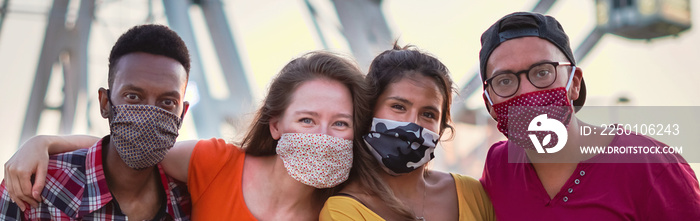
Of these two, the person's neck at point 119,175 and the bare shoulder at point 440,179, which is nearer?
the person's neck at point 119,175

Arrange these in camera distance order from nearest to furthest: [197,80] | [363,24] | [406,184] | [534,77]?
1. [534,77]
2. [406,184]
3. [363,24]
4. [197,80]

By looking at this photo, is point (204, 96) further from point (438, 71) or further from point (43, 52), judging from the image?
point (438, 71)

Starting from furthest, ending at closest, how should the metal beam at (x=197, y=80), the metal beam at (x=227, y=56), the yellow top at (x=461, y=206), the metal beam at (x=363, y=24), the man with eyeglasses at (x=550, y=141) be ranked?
the metal beam at (x=227, y=56)
the metal beam at (x=197, y=80)
the metal beam at (x=363, y=24)
the yellow top at (x=461, y=206)
the man with eyeglasses at (x=550, y=141)

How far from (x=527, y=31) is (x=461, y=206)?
0.86 m

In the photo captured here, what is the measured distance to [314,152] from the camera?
262 cm

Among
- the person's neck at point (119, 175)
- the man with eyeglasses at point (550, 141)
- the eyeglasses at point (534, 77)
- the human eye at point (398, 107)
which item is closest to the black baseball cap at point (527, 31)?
the man with eyeglasses at point (550, 141)

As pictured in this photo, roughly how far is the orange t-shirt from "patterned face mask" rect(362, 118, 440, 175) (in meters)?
0.65

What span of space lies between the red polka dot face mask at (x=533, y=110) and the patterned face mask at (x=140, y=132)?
143 centimetres

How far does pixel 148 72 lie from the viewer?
8.25 ft

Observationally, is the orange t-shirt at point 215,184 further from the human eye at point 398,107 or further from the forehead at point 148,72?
the human eye at point 398,107

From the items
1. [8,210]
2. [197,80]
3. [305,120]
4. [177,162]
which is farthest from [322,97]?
[197,80]

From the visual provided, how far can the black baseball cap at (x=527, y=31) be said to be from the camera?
2572 millimetres

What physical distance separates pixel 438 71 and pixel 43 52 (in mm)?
8059

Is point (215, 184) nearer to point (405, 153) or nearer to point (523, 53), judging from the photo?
point (405, 153)
